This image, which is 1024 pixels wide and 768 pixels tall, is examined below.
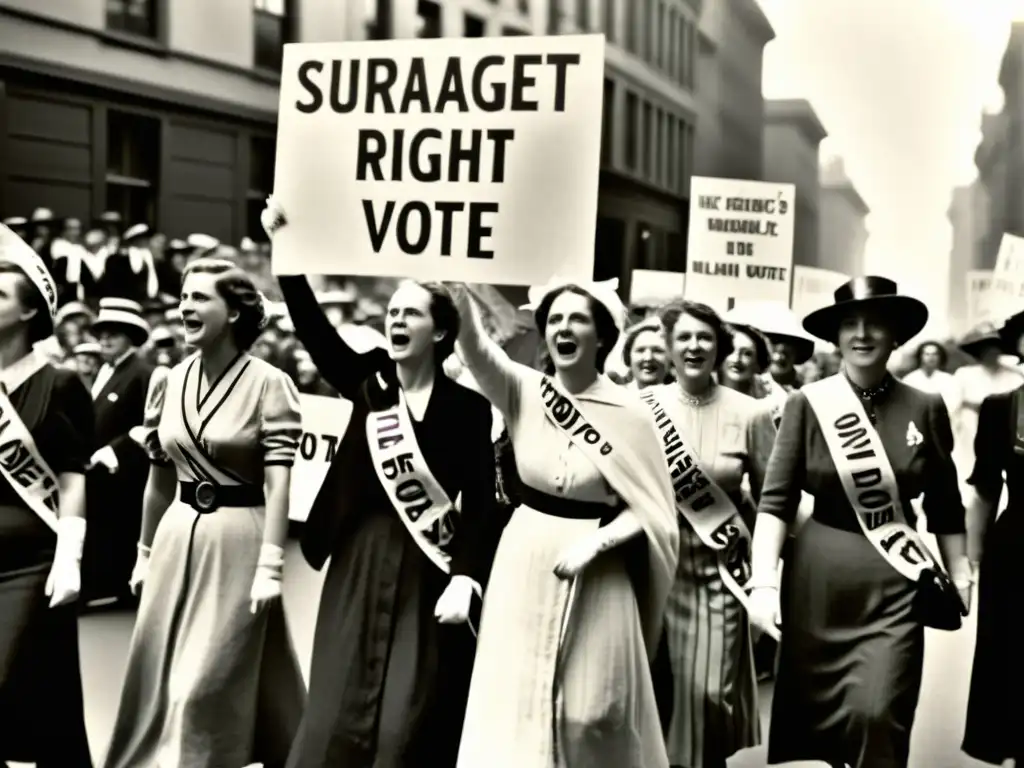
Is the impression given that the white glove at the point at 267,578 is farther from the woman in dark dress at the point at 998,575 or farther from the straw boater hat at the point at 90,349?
the woman in dark dress at the point at 998,575

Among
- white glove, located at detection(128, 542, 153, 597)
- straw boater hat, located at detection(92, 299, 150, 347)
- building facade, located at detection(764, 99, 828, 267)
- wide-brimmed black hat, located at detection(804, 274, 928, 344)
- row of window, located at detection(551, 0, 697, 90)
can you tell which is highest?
row of window, located at detection(551, 0, 697, 90)

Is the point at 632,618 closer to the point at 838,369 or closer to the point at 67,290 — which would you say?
the point at 838,369

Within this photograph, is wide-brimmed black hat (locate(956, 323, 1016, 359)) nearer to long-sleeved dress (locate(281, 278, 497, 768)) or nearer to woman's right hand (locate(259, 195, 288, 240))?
long-sleeved dress (locate(281, 278, 497, 768))

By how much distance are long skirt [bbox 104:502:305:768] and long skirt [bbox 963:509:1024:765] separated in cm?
229

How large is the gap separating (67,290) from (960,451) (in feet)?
12.3

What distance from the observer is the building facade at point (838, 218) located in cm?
490

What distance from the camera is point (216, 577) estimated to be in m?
4.75

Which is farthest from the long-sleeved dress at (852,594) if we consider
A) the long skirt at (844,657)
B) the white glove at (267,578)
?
the white glove at (267,578)

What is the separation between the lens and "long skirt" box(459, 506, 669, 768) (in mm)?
4020

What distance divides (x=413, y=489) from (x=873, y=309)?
1.57m

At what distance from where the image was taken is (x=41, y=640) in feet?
16.2

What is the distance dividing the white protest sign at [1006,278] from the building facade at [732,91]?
3.11 feet

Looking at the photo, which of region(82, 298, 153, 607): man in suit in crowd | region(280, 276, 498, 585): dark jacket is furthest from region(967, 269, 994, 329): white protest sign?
region(82, 298, 153, 607): man in suit in crowd

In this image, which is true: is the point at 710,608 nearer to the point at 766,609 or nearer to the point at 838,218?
the point at 766,609
